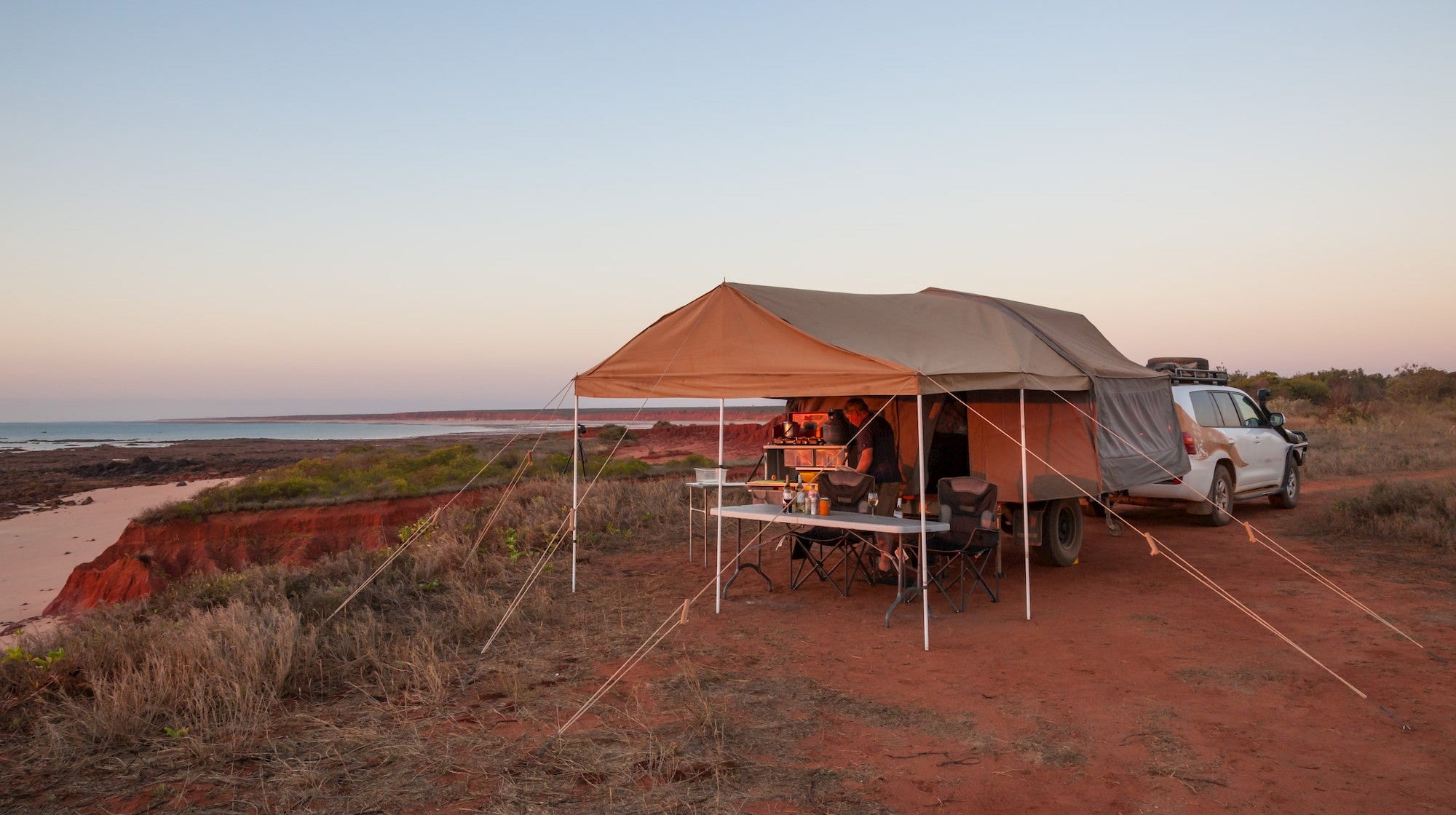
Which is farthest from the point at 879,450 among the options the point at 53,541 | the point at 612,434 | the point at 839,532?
the point at 612,434

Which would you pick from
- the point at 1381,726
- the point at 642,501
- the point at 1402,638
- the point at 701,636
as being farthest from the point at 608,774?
the point at 642,501

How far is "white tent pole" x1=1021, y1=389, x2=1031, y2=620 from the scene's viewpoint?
6590 mm

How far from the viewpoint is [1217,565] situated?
29.7 feet

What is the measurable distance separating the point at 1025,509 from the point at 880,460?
2.36m

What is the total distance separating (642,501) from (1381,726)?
966 cm

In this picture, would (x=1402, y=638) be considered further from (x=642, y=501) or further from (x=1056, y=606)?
(x=642, y=501)

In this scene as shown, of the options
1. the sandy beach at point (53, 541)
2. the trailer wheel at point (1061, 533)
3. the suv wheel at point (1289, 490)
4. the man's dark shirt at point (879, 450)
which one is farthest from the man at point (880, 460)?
the sandy beach at point (53, 541)

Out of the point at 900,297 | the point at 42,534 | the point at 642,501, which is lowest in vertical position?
the point at 42,534

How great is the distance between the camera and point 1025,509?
633cm

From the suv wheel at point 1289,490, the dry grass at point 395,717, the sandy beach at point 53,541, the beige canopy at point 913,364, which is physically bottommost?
the sandy beach at point 53,541

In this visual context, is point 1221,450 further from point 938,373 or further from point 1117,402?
point 938,373

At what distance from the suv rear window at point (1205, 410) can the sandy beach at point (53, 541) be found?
15.3 meters

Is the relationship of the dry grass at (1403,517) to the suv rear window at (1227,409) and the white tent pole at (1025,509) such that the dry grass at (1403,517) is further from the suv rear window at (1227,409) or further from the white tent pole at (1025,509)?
the white tent pole at (1025,509)

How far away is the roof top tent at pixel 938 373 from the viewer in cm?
678
